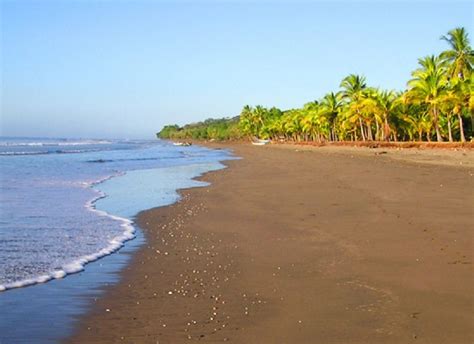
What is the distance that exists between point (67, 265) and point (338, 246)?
401 centimetres


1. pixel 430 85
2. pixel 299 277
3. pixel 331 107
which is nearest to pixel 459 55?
pixel 430 85

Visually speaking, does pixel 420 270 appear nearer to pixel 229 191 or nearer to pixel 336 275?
pixel 336 275

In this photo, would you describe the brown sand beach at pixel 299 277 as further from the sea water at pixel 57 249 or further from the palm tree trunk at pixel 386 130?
the palm tree trunk at pixel 386 130

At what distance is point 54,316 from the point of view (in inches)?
195

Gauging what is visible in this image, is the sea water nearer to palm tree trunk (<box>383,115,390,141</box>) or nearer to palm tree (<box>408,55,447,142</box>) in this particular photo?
palm tree (<box>408,55,447,142</box>)

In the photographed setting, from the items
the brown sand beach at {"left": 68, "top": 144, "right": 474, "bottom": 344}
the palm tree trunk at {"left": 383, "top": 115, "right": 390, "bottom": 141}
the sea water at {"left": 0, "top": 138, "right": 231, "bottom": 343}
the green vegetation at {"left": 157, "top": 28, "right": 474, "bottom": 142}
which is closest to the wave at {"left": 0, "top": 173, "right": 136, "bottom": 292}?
the sea water at {"left": 0, "top": 138, "right": 231, "bottom": 343}

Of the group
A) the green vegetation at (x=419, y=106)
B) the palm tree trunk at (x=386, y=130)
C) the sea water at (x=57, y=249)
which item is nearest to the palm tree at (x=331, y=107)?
the green vegetation at (x=419, y=106)

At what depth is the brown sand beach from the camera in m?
4.46

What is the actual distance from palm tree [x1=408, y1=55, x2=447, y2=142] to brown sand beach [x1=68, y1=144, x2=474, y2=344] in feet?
102

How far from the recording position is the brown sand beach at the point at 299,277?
446 cm

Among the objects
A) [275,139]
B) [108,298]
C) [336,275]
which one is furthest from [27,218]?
[275,139]

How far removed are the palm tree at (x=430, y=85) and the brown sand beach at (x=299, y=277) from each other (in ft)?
102

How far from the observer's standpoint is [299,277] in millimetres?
6207

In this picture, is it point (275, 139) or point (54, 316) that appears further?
point (275, 139)
